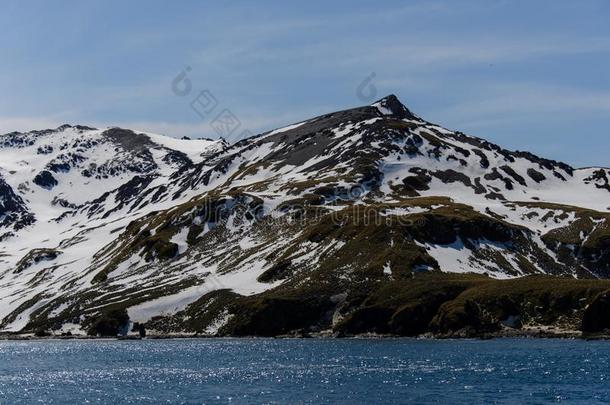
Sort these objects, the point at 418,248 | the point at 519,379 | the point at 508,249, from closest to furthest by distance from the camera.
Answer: the point at 519,379
the point at 418,248
the point at 508,249

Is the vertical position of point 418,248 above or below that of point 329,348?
above

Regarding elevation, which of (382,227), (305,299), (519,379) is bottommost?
(519,379)

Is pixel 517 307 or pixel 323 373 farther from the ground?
pixel 517 307

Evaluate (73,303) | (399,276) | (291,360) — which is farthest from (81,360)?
(73,303)

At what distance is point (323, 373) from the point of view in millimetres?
91875

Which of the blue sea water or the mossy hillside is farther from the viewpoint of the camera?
the mossy hillside

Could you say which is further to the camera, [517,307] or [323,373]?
[517,307]

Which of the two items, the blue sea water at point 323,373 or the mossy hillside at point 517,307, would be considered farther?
the mossy hillside at point 517,307

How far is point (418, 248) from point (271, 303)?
37697mm

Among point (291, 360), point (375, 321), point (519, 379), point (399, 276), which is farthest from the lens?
point (399, 276)

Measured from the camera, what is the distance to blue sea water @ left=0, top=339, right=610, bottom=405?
74875 mm

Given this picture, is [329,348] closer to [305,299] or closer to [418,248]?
[305,299]

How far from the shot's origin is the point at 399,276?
161 m

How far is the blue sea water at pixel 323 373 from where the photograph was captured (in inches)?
2948
